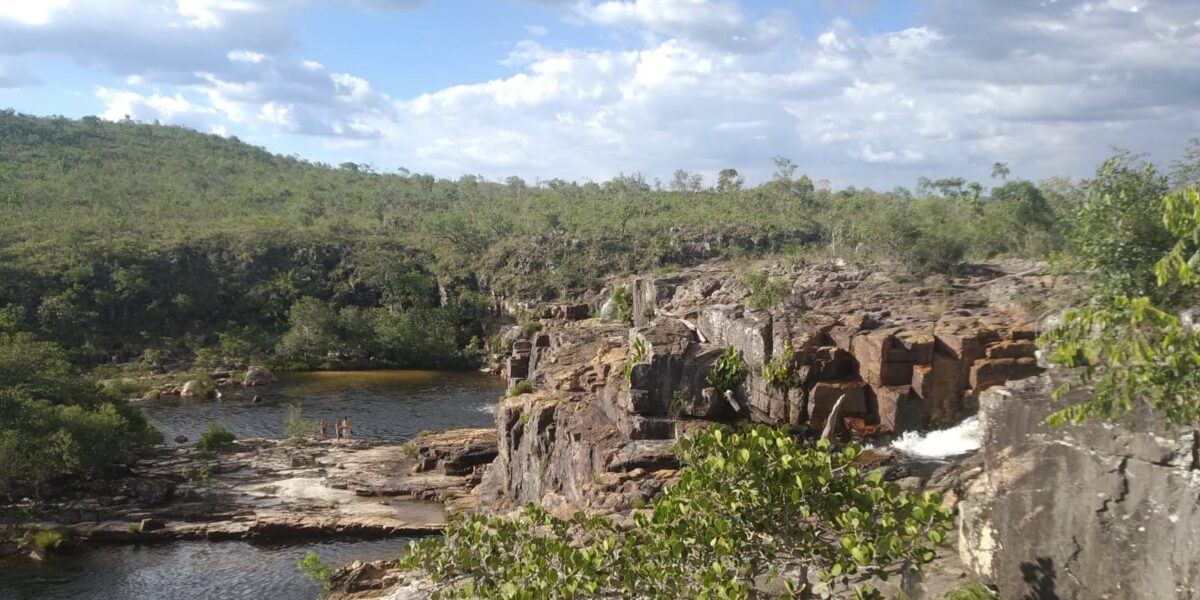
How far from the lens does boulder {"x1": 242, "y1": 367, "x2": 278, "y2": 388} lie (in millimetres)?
65875

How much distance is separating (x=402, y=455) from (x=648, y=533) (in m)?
34.7

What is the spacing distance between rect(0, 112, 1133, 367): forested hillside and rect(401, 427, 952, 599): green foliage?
35448mm

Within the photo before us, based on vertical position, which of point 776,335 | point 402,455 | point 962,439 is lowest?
point 402,455

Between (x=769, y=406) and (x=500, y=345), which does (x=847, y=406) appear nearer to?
(x=769, y=406)

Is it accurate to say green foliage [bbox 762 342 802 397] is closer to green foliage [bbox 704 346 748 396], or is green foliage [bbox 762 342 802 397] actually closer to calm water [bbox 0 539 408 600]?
green foliage [bbox 704 346 748 396]

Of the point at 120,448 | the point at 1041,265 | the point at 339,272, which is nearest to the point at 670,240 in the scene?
the point at 339,272

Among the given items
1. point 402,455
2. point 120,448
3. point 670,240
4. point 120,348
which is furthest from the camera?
point 670,240

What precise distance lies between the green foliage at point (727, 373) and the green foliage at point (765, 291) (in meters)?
16.8

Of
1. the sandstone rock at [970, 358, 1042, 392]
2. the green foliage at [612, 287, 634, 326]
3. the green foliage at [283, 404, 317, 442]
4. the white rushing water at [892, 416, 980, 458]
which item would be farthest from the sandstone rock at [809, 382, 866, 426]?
the green foliage at [612, 287, 634, 326]

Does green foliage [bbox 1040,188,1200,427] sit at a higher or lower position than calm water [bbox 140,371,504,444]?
higher

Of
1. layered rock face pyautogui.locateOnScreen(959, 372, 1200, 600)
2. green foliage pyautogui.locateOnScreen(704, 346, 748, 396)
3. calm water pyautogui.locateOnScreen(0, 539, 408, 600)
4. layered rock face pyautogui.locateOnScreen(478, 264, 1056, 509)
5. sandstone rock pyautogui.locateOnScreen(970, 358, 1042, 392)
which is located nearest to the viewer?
layered rock face pyautogui.locateOnScreen(959, 372, 1200, 600)

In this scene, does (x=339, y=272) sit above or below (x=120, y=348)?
above

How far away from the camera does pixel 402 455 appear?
4419 cm

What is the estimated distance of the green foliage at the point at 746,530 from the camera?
9695 mm
